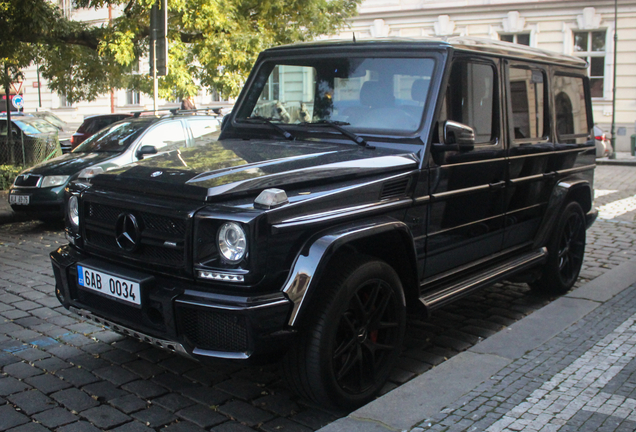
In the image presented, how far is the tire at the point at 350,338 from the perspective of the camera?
3.39 m

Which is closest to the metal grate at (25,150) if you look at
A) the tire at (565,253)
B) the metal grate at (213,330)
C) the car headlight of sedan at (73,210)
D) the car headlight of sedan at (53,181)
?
the car headlight of sedan at (53,181)

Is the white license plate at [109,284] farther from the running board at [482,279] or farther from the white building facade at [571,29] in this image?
the white building facade at [571,29]

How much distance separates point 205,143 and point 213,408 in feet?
6.11

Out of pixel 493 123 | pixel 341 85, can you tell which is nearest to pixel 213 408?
pixel 341 85

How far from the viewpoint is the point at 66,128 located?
25.9 metres

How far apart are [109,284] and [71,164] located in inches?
272

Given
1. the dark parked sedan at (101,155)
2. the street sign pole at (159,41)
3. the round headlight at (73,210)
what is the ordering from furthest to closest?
the street sign pole at (159,41) → the dark parked sedan at (101,155) → the round headlight at (73,210)

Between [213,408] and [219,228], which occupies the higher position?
[219,228]

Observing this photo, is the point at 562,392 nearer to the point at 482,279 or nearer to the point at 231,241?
the point at 482,279

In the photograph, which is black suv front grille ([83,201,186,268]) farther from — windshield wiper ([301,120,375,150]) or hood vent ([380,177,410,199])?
windshield wiper ([301,120,375,150])

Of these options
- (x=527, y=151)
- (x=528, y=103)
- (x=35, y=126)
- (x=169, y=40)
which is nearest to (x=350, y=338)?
(x=527, y=151)

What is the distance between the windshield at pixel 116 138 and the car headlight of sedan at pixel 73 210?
18.6ft

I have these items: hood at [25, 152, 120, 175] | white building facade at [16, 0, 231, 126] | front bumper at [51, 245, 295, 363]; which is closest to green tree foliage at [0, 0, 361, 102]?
hood at [25, 152, 120, 175]

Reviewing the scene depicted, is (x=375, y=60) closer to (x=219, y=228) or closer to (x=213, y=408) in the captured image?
(x=219, y=228)
